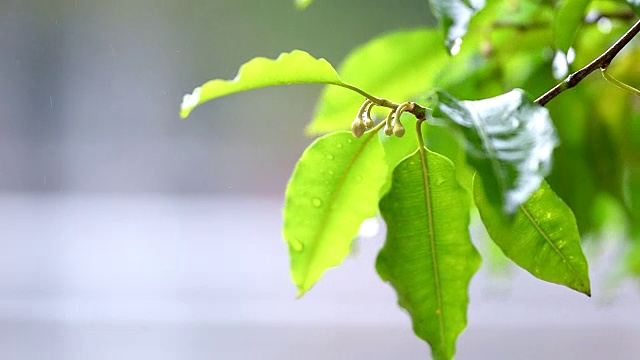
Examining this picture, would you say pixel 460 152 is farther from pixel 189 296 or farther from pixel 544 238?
pixel 189 296

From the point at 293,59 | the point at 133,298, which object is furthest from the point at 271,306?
the point at 293,59

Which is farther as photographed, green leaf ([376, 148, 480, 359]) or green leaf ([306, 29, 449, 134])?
green leaf ([306, 29, 449, 134])

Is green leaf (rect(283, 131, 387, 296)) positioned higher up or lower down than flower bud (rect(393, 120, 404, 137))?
lower down

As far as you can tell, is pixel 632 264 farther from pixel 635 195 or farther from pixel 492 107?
pixel 492 107

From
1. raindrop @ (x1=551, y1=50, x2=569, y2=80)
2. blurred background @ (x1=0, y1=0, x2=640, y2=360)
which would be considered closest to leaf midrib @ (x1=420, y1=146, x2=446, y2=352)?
raindrop @ (x1=551, y1=50, x2=569, y2=80)

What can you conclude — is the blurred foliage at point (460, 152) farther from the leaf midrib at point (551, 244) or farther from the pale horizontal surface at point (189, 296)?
the pale horizontal surface at point (189, 296)

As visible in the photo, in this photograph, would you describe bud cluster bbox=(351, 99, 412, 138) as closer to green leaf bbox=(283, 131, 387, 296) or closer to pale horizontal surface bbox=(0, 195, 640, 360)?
green leaf bbox=(283, 131, 387, 296)

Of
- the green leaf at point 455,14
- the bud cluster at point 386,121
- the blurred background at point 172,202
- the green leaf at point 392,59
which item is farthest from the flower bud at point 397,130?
the blurred background at point 172,202
